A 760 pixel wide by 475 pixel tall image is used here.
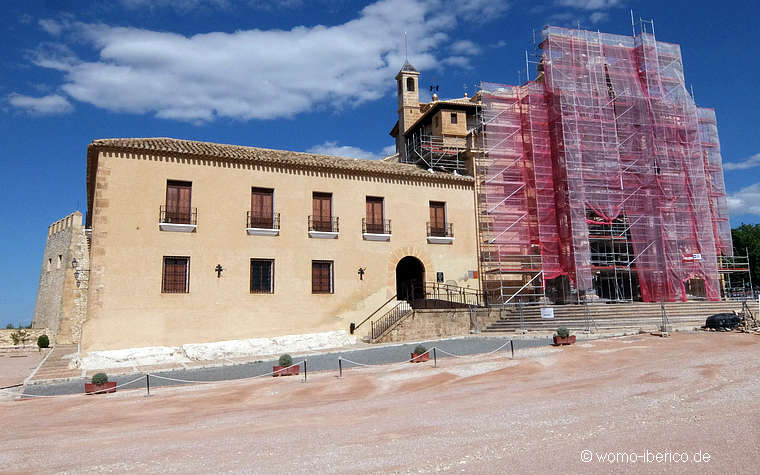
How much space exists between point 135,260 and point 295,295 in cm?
597

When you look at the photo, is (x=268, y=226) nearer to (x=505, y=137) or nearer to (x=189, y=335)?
(x=189, y=335)

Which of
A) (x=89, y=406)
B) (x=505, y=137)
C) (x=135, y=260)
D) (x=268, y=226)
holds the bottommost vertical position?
(x=89, y=406)

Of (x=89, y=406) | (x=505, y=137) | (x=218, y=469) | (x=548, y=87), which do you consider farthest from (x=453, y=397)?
(x=548, y=87)

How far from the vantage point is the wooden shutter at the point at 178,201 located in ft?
63.0

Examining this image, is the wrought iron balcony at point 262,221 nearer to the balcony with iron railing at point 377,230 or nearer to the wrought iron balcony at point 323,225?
the wrought iron balcony at point 323,225

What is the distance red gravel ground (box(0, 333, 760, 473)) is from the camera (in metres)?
6.10

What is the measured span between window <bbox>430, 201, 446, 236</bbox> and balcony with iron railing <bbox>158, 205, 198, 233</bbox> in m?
10.4

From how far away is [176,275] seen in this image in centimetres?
1892

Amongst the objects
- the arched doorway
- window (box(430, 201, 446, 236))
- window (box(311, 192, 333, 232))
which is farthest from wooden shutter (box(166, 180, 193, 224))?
window (box(430, 201, 446, 236))

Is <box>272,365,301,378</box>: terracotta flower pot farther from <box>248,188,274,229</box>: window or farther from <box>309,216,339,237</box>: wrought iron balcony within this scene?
<box>309,216,339,237</box>: wrought iron balcony

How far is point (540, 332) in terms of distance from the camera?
66.5 feet

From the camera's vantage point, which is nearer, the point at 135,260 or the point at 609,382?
the point at 609,382

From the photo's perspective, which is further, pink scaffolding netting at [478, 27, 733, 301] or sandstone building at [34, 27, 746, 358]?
pink scaffolding netting at [478, 27, 733, 301]

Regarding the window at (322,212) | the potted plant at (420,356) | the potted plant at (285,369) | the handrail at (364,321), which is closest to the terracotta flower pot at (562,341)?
the potted plant at (420,356)
